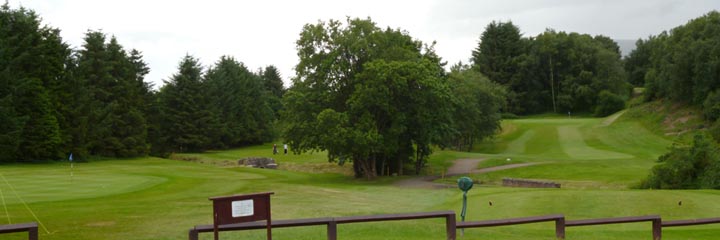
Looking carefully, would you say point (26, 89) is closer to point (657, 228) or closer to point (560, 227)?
point (560, 227)

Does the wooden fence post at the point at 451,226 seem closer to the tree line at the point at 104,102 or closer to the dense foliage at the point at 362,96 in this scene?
the dense foliage at the point at 362,96

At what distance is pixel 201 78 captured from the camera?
77.3m

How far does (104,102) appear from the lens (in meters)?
61.1

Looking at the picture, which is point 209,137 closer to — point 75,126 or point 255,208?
point 75,126

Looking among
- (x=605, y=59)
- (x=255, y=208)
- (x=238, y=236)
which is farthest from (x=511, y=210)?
(x=605, y=59)

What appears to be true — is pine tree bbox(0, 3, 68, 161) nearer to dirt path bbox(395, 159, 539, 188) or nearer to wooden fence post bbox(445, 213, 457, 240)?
dirt path bbox(395, 159, 539, 188)

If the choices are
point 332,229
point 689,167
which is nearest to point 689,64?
point 689,167

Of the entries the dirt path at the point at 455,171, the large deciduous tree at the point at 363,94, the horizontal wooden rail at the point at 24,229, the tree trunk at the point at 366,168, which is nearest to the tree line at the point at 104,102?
the large deciduous tree at the point at 363,94

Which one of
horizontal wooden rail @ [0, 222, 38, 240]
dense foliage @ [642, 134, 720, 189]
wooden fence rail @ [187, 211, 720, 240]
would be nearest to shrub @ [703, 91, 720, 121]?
dense foliage @ [642, 134, 720, 189]

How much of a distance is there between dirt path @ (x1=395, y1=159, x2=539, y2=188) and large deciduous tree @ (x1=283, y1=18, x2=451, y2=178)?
2.53 metres

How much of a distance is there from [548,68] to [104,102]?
6401 cm

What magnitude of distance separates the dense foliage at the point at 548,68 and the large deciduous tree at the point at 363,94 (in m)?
47.6

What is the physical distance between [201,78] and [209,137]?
317 inches

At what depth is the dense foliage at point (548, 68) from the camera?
83.9 meters
